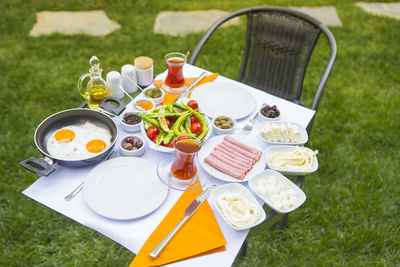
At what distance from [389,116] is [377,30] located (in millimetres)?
1982

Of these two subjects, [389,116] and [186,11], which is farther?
[186,11]

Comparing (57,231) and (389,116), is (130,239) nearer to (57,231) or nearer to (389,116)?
(57,231)

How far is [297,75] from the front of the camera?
2.89 meters

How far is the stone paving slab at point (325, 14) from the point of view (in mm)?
5080

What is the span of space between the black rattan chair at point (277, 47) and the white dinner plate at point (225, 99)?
0.50 metres

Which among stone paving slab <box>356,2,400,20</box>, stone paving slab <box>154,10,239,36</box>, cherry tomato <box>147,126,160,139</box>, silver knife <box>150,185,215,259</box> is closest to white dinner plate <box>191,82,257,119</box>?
cherry tomato <box>147,126,160,139</box>

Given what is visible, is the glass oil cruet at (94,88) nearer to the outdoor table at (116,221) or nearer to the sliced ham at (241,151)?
the outdoor table at (116,221)

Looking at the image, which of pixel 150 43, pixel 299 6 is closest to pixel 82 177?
pixel 150 43

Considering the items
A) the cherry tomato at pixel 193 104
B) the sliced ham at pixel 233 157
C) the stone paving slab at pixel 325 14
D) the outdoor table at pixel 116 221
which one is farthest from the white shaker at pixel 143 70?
the stone paving slab at pixel 325 14

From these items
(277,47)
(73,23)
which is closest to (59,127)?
(277,47)

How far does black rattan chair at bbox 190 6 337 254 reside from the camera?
275cm

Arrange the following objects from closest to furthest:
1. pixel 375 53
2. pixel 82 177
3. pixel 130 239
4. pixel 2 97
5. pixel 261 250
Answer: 1. pixel 130 239
2. pixel 82 177
3. pixel 261 250
4. pixel 2 97
5. pixel 375 53

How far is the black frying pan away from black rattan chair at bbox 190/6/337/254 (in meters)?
1.09

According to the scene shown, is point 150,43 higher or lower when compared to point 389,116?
higher
